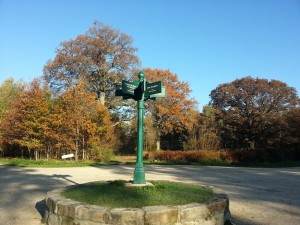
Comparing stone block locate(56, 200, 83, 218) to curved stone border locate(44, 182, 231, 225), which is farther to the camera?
stone block locate(56, 200, 83, 218)

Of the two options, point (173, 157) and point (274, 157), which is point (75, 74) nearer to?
point (173, 157)

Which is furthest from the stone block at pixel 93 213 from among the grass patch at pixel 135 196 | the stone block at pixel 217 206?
the stone block at pixel 217 206

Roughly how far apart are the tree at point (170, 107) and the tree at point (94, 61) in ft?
13.6

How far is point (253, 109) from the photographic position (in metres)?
38.0

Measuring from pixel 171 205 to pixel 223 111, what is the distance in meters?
35.5

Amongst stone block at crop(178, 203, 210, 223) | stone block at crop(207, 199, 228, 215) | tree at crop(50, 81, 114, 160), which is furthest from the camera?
tree at crop(50, 81, 114, 160)

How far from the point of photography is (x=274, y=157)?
30250 mm

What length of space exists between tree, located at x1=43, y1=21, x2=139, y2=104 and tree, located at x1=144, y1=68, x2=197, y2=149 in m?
4.13

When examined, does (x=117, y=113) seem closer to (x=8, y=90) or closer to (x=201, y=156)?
(x=201, y=156)

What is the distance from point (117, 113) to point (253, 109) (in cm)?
1604

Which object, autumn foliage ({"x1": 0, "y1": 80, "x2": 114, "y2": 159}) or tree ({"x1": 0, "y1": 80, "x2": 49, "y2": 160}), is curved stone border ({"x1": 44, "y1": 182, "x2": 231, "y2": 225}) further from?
tree ({"x1": 0, "y1": 80, "x2": 49, "y2": 160})

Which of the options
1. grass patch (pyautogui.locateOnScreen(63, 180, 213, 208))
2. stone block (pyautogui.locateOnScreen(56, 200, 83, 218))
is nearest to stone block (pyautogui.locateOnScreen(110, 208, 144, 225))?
grass patch (pyautogui.locateOnScreen(63, 180, 213, 208))

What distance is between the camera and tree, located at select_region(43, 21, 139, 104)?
32.3m

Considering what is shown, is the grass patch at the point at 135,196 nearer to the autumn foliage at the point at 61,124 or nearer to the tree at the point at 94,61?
the autumn foliage at the point at 61,124
